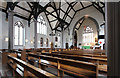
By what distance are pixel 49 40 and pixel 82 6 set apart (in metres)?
9.50

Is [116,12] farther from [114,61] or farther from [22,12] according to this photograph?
[22,12]

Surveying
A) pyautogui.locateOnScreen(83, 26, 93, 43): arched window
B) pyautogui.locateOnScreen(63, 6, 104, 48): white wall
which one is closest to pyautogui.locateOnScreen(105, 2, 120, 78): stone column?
pyautogui.locateOnScreen(63, 6, 104, 48): white wall

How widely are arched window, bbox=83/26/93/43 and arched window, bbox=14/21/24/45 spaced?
15.0 meters

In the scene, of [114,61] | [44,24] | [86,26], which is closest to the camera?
[114,61]

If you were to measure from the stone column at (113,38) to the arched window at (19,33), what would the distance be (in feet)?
45.3

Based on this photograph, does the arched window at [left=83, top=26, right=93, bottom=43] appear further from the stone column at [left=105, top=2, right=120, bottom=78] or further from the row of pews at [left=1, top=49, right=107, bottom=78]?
the stone column at [left=105, top=2, right=120, bottom=78]

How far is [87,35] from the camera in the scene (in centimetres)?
2164

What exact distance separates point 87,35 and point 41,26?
1161 cm

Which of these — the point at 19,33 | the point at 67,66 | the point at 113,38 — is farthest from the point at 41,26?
the point at 113,38

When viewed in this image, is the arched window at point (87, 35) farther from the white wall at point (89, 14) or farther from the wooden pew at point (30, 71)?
the wooden pew at point (30, 71)

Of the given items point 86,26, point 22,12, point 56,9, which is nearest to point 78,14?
point 86,26

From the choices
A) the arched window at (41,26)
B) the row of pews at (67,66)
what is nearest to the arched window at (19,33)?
the arched window at (41,26)

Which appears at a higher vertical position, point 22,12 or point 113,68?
point 22,12

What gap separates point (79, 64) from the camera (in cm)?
202
